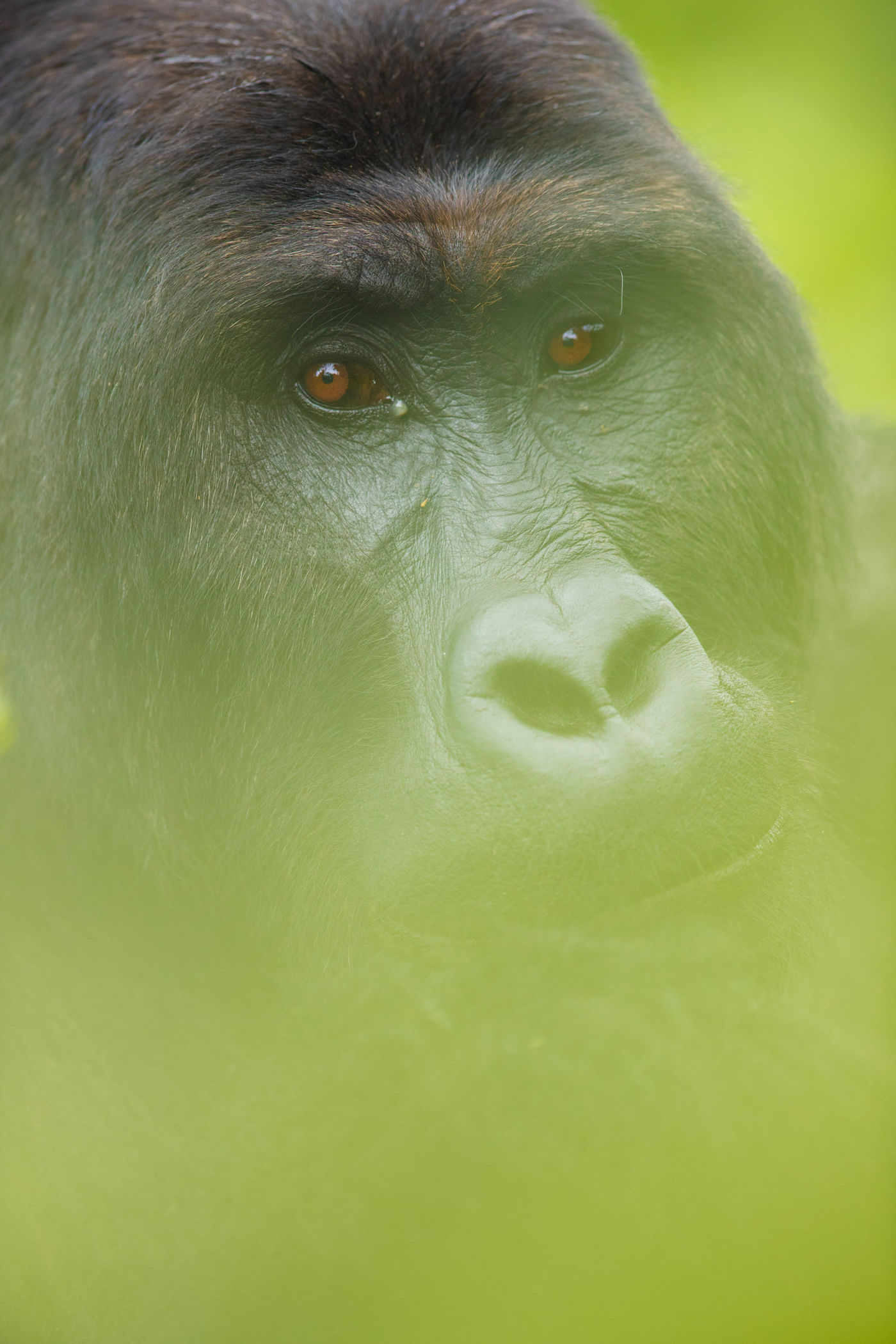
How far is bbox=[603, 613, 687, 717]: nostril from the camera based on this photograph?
1155 mm

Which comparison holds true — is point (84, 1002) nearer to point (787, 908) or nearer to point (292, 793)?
point (292, 793)

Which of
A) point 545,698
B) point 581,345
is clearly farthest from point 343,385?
point 545,698

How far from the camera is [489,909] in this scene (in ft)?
4.08

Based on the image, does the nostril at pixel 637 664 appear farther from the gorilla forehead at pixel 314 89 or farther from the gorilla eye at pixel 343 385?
the gorilla forehead at pixel 314 89

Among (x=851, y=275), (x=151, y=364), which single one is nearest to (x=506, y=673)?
(x=151, y=364)

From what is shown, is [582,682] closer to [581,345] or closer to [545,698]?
[545,698]

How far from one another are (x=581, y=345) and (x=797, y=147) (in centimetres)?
74

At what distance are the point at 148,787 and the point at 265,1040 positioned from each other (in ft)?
1.44

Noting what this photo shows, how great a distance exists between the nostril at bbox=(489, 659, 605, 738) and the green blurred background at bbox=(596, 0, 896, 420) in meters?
0.75

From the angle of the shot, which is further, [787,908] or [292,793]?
[292,793]

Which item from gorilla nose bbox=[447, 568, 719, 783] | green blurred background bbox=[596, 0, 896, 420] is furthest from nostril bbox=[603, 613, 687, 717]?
green blurred background bbox=[596, 0, 896, 420]

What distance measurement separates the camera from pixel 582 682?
1123 millimetres

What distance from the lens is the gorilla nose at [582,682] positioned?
1131 mm

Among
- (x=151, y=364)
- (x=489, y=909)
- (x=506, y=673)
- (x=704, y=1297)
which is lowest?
(x=704, y=1297)
